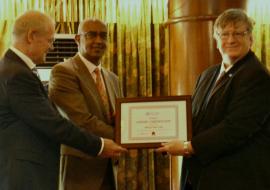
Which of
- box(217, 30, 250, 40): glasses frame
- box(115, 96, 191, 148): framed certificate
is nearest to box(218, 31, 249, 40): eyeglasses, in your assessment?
box(217, 30, 250, 40): glasses frame

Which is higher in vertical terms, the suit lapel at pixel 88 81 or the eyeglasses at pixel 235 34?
the eyeglasses at pixel 235 34

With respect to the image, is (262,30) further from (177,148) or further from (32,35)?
(32,35)

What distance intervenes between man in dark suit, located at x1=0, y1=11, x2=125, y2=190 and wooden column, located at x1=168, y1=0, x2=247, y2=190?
1.27 meters

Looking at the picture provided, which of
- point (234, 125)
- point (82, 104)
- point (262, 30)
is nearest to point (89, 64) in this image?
point (82, 104)

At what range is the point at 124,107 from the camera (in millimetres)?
2928

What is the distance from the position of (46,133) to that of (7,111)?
8.6 inches

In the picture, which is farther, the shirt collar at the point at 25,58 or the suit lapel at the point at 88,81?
the suit lapel at the point at 88,81

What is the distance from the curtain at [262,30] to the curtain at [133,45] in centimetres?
82

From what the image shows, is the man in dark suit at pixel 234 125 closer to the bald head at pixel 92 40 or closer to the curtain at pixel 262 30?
the bald head at pixel 92 40

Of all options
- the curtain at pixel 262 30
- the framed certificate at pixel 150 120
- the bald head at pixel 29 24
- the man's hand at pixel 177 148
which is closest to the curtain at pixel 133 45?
the curtain at pixel 262 30

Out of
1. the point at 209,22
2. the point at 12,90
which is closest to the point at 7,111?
the point at 12,90

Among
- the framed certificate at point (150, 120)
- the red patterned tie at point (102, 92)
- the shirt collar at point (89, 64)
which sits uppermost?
the shirt collar at point (89, 64)

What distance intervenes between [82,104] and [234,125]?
2.90ft

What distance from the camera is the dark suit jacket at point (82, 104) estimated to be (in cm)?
291
